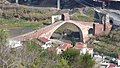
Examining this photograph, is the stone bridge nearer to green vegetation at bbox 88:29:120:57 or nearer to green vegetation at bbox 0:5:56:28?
green vegetation at bbox 88:29:120:57

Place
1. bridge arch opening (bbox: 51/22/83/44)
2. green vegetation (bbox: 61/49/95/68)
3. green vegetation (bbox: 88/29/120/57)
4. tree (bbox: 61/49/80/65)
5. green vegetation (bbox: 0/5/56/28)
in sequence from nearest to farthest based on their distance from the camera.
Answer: green vegetation (bbox: 61/49/95/68), tree (bbox: 61/49/80/65), green vegetation (bbox: 88/29/120/57), bridge arch opening (bbox: 51/22/83/44), green vegetation (bbox: 0/5/56/28)

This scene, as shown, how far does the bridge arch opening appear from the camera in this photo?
115 feet

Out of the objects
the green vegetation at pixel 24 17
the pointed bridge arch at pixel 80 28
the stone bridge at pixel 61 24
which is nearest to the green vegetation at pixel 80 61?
the stone bridge at pixel 61 24

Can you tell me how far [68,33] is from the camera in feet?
120

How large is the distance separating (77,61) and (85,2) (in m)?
30.3

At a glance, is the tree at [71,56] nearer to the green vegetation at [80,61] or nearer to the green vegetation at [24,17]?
the green vegetation at [80,61]

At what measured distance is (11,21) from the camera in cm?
4159

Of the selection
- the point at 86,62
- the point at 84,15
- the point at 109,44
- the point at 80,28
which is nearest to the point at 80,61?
the point at 86,62

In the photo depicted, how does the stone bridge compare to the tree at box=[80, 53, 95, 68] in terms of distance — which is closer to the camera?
the tree at box=[80, 53, 95, 68]

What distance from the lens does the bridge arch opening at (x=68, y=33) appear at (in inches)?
1384

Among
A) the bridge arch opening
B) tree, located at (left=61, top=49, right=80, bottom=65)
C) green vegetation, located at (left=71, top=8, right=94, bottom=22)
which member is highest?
tree, located at (left=61, top=49, right=80, bottom=65)

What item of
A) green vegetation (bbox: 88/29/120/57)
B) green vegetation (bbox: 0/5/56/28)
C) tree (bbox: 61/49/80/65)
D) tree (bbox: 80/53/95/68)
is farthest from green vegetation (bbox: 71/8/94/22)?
tree (bbox: 80/53/95/68)

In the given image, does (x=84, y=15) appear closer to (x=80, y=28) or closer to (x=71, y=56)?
(x=80, y=28)

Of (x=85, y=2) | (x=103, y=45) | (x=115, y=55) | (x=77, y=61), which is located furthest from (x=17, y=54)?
(x=85, y=2)
